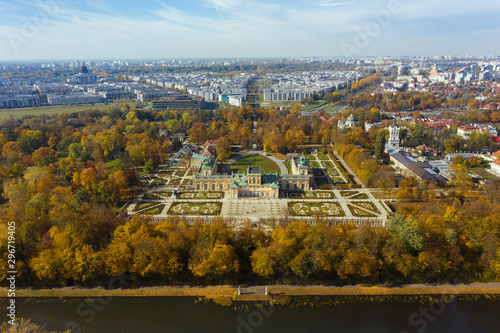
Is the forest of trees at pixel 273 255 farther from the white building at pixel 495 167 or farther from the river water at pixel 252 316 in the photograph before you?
the white building at pixel 495 167

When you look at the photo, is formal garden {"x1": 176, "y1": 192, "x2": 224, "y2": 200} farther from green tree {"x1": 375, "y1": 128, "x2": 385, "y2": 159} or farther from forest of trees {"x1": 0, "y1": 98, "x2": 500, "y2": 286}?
green tree {"x1": 375, "y1": 128, "x2": 385, "y2": 159}

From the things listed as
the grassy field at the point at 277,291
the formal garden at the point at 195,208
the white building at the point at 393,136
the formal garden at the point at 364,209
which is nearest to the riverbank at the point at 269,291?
the grassy field at the point at 277,291

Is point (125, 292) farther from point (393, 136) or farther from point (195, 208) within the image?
point (393, 136)

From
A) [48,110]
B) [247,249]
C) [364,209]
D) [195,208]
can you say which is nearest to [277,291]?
[247,249]

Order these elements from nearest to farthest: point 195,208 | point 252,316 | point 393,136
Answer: point 252,316 < point 195,208 < point 393,136

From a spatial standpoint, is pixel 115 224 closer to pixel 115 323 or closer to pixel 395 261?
pixel 115 323

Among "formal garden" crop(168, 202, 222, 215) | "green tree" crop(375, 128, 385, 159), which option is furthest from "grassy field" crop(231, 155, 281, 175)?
"green tree" crop(375, 128, 385, 159)
